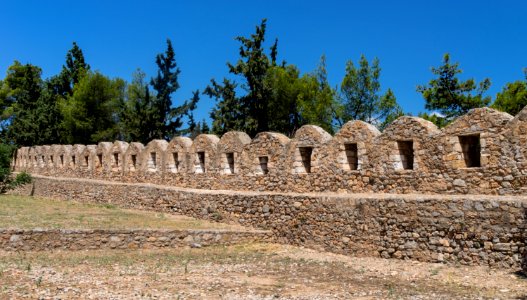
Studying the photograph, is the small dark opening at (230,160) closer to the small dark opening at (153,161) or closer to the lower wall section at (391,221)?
the lower wall section at (391,221)

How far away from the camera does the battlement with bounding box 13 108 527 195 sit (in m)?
10.3

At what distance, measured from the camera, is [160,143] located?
765 inches

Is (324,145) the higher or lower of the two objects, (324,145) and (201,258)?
the higher

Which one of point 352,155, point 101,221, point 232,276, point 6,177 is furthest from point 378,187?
point 6,177

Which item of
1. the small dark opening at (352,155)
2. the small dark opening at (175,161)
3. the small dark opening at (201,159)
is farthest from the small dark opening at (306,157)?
the small dark opening at (175,161)

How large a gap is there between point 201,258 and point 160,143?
31.9 ft

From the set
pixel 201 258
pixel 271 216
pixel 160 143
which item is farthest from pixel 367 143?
pixel 160 143

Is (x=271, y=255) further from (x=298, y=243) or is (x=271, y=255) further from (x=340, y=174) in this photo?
(x=340, y=174)

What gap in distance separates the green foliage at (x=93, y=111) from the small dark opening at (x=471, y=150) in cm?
2574

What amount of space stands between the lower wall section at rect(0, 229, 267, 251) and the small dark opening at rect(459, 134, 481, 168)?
4.79 m

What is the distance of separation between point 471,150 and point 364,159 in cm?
239

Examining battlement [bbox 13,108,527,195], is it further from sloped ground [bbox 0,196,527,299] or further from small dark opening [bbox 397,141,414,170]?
sloped ground [bbox 0,196,527,299]

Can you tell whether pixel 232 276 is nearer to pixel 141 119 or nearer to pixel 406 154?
pixel 406 154

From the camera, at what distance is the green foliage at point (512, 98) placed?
2061 cm
